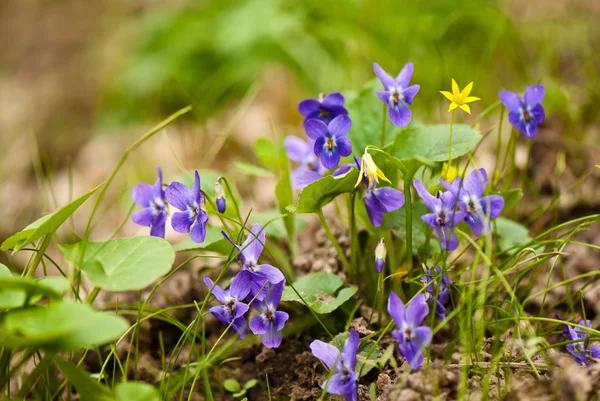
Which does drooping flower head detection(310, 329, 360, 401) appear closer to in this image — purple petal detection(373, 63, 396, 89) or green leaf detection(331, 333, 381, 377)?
green leaf detection(331, 333, 381, 377)

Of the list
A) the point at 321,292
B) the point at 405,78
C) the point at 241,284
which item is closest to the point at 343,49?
the point at 405,78

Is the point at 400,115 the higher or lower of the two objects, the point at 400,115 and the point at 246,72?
Result: the higher

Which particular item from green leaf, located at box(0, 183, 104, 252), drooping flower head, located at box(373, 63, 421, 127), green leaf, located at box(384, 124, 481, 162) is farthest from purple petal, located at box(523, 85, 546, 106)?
green leaf, located at box(0, 183, 104, 252)

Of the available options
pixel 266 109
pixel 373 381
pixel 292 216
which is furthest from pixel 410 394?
pixel 266 109

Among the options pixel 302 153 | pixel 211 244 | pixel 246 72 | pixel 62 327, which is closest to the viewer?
pixel 62 327

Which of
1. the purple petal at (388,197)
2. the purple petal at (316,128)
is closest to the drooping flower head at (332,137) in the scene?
the purple petal at (316,128)

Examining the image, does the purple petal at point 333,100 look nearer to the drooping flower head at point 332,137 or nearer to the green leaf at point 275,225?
the drooping flower head at point 332,137

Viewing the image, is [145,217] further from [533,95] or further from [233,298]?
[533,95]
